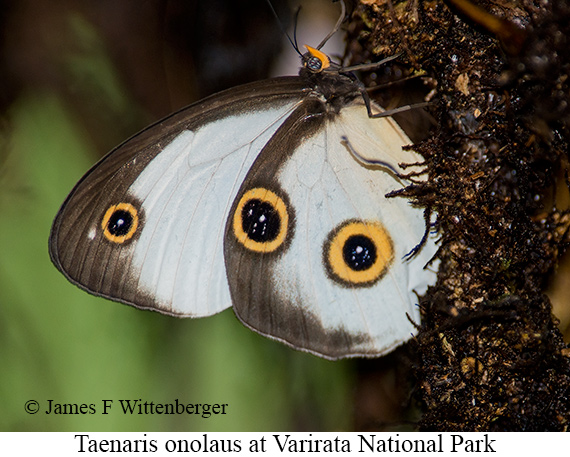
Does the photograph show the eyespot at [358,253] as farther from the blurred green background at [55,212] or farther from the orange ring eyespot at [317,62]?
the blurred green background at [55,212]

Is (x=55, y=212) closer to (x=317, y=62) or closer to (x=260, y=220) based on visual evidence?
(x=260, y=220)

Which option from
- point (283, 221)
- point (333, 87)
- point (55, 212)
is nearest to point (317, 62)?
point (333, 87)

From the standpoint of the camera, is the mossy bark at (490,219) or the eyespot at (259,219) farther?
the eyespot at (259,219)

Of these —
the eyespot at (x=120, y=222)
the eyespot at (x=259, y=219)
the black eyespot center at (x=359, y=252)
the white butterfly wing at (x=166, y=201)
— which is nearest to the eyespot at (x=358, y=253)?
the black eyespot center at (x=359, y=252)
